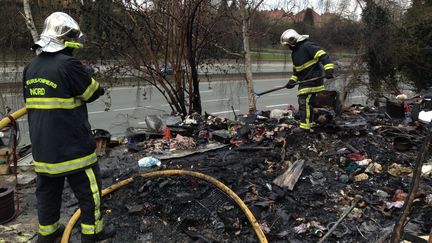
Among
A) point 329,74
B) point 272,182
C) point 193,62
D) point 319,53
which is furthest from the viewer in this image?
point 193,62

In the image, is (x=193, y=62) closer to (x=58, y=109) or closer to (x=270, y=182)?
(x=270, y=182)

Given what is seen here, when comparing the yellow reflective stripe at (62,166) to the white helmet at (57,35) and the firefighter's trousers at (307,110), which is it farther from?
the firefighter's trousers at (307,110)

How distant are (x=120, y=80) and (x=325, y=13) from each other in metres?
10.4

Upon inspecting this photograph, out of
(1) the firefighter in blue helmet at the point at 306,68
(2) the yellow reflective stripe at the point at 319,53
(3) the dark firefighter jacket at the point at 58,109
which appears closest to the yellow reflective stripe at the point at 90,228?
(3) the dark firefighter jacket at the point at 58,109

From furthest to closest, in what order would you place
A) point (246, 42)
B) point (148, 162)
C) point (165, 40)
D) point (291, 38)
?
1. point (246, 42)
2. point (165, 40)
3. point (291, 38)
4. point (148, 162)

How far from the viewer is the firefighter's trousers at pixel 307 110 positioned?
592 centimetres

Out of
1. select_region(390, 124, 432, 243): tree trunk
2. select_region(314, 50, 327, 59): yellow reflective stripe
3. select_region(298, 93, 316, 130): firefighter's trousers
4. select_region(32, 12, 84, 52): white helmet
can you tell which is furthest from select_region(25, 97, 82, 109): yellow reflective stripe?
select_region(314, 50, 327, 59): yellow reflective stripe

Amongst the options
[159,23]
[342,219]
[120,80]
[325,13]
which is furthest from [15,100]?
[325,13]

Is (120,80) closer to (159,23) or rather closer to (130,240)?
(159,23)

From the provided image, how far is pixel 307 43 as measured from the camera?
598cm

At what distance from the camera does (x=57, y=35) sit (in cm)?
302

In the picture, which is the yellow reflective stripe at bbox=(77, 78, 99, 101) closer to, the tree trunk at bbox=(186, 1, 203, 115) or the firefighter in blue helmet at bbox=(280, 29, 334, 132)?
the firefighter in blue helmet at bbox=(280, 29, 334, 132)

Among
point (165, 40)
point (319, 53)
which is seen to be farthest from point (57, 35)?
point (165, 40)

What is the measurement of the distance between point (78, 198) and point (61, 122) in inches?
26.6
